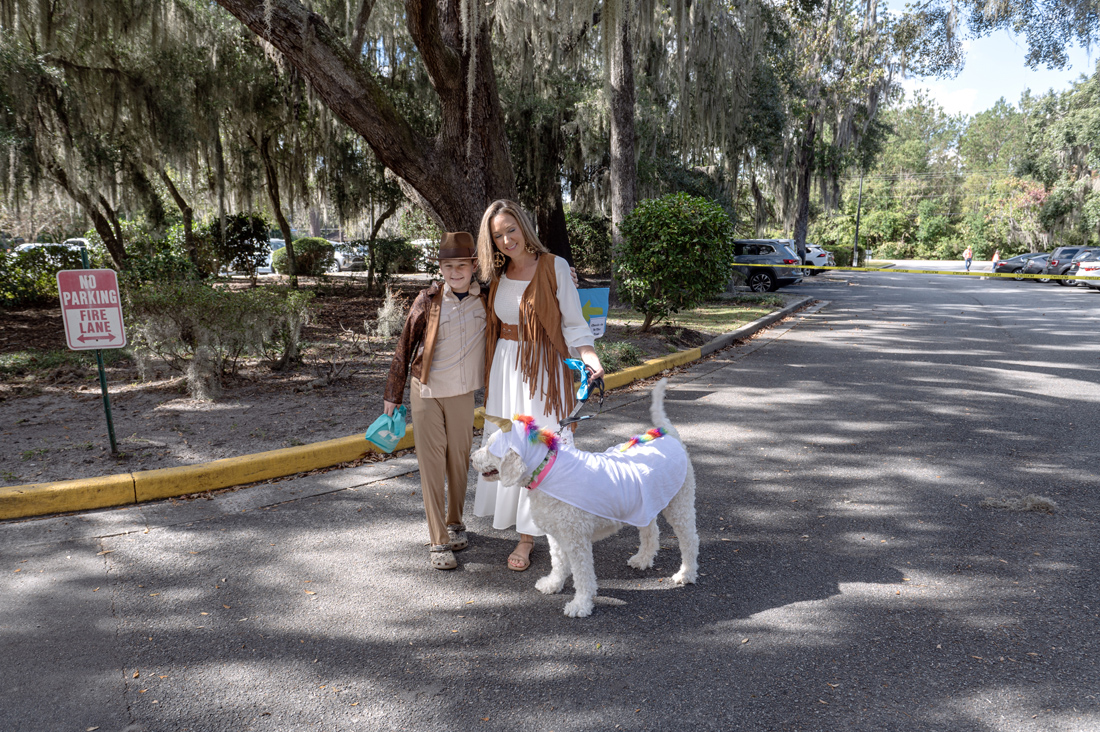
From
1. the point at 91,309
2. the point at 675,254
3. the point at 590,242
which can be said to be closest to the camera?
the point at 91,309

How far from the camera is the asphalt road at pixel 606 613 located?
8.36ft

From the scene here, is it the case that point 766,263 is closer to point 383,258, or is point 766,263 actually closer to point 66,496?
point 383,258

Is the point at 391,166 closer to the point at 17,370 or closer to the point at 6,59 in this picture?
the point at 17,370

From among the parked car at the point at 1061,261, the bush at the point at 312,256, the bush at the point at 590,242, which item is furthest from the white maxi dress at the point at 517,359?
the parked car at the point at 1061,261

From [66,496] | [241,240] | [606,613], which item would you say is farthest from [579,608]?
[241,240]

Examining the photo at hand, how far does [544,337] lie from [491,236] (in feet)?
2.01

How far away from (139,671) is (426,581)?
4.33ft

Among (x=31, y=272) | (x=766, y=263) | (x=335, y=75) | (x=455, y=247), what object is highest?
(x=335, y=75)

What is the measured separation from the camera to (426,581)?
3549 millimetres

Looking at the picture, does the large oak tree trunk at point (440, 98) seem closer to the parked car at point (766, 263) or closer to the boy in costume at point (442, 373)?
the boy in costume at point (442, 373)

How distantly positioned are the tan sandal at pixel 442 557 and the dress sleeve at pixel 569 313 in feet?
4.39

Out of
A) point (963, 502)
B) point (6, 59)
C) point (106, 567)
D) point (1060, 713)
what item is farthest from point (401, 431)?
point (6, 59)

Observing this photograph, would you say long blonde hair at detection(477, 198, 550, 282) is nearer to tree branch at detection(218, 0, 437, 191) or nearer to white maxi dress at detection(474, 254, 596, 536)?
white maxi dress at detection(474, 254, 596, 536)

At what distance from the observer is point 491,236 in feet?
11.6
